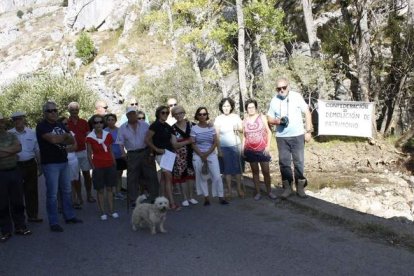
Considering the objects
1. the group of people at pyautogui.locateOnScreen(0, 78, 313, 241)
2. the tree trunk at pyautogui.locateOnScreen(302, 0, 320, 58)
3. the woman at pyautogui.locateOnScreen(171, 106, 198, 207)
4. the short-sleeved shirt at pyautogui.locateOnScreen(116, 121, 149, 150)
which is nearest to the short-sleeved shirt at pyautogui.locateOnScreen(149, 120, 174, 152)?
the group of people at pyautogui.locateOnScreen(0, 78, 313, 241)

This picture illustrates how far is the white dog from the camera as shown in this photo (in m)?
6.41

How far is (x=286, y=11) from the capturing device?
78.9ft

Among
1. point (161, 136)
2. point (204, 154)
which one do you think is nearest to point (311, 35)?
point (204, 154)

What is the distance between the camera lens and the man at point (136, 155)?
25.6 feet

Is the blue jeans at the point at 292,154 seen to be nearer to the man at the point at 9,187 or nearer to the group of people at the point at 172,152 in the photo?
the group of people at the point at 172,152

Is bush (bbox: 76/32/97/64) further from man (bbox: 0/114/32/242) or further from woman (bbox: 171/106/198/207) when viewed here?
man (bbox: 0/114/32/242)

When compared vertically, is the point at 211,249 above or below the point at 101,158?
below

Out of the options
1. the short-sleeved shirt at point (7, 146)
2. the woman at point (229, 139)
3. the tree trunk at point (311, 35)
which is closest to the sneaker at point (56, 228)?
the short-sleeved shirt at point (7, 146)

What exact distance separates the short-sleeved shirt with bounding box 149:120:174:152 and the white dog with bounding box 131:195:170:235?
1.40 meters

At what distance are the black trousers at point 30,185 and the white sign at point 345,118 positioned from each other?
8.99 m

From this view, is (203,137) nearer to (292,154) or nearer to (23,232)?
(292,154)

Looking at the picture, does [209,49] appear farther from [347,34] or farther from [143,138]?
[143,138]

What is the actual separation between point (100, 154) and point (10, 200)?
1.59m

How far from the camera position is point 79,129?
28.3ft
